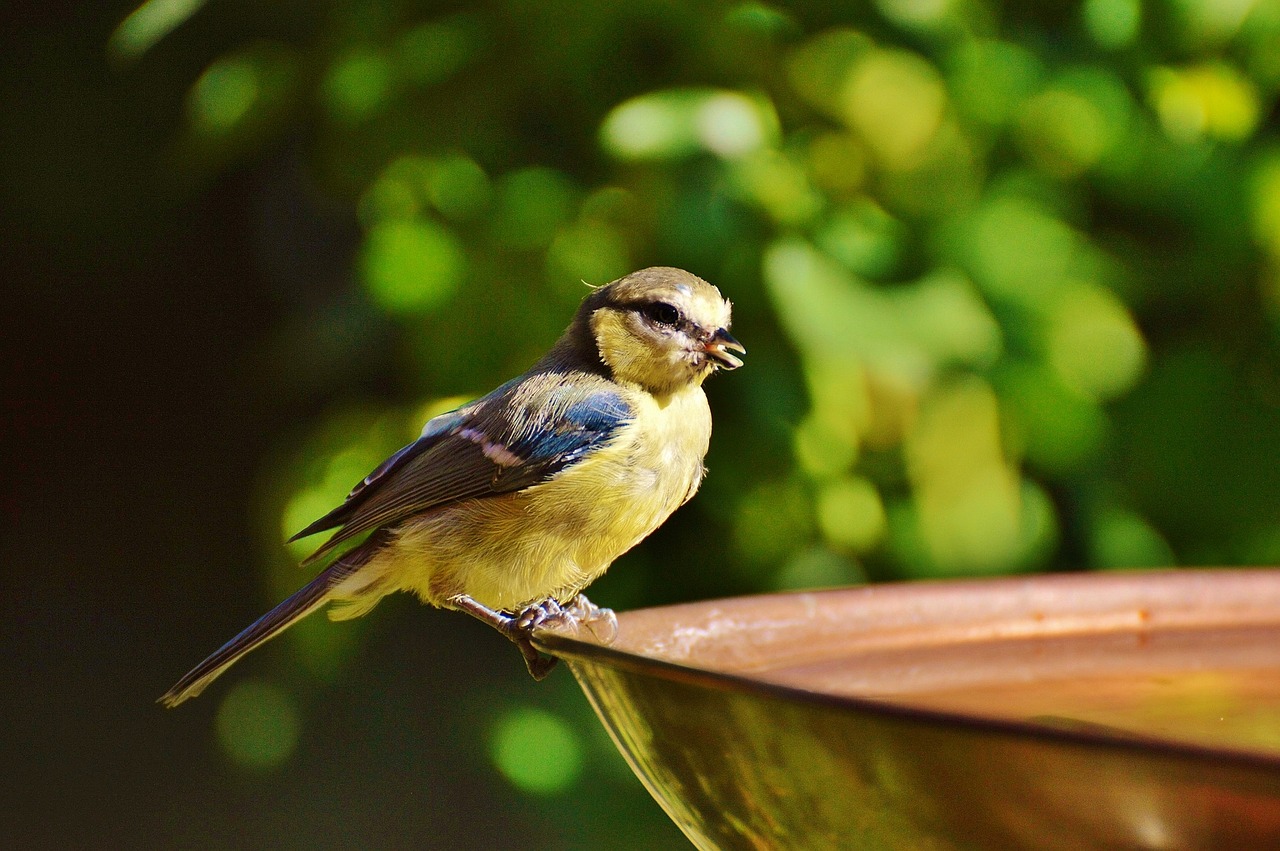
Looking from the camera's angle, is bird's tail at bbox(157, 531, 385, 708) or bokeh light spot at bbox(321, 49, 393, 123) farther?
bokeh light spot at bbox(321, 49, 393, 123)

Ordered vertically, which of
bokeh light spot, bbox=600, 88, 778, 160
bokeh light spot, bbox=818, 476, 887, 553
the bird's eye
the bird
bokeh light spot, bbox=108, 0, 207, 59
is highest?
bokeh light spot, bbox=108, 0, 207, 59

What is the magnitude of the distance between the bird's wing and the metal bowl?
0.53 m

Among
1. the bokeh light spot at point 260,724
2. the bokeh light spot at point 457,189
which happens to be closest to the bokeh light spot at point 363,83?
the bokeh light spot at point 457,189

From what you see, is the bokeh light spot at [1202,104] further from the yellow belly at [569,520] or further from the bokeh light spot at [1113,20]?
the yellow belly at [569,520]

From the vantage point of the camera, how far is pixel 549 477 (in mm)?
1895

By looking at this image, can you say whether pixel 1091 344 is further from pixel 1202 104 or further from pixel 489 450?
pixel 489 450

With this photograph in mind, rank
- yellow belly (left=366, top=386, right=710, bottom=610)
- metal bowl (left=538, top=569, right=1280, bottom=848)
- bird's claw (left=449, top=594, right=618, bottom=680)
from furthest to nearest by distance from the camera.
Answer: yellow belly (left=366, top=386, right=710, bottom=610)
bird's claw (left=449, top=594, right=618, bottom=680)
metal bowl (left=538, top=569, right=1280, bottom=848)

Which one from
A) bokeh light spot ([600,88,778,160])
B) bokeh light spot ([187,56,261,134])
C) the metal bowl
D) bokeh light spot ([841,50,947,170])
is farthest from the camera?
bokeh light spot ([187,56,261,134])

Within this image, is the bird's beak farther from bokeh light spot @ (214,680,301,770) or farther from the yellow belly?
bokeh light spot @ (214,680,301,770)

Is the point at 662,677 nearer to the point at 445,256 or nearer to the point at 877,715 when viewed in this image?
the point at 877,715

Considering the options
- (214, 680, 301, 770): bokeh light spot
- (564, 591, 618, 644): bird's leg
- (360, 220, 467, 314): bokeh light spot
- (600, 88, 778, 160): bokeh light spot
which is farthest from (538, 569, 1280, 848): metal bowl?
(214, 680, 301, 770): bokeh light spot

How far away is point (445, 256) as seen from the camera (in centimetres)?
212

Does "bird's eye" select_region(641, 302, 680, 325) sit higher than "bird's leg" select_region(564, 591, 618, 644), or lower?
higher

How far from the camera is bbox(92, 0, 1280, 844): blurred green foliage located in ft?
6.59
